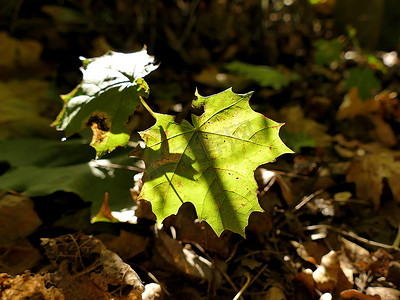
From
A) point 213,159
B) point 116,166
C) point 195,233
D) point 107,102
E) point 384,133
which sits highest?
point 107,102

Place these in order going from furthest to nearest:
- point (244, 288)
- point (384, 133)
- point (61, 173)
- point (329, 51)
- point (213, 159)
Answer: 1. point (329, 51)
2. point (384, 133)
3. point (61, 173)
4. point (244, 288)
5. point (213, 159)

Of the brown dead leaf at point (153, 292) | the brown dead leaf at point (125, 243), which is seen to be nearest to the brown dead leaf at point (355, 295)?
the brown dead leaf at point (153, 292)

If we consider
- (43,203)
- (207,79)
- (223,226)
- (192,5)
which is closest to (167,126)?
(223,226)

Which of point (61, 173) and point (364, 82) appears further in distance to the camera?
point (364, 82)

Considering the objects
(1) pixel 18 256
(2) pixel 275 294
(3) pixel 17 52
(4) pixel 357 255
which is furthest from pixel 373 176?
(3) pixel 17 52

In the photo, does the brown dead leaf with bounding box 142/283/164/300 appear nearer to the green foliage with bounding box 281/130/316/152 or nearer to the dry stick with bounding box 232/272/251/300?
the dry stick with bounding box 232/272/251/300

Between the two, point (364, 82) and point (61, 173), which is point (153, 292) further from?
point (364, 82)

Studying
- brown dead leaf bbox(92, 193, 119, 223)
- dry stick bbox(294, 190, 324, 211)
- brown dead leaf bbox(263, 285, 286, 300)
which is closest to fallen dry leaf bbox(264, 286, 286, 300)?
brown dead leaf bbox(263, 285, 286, 300)
